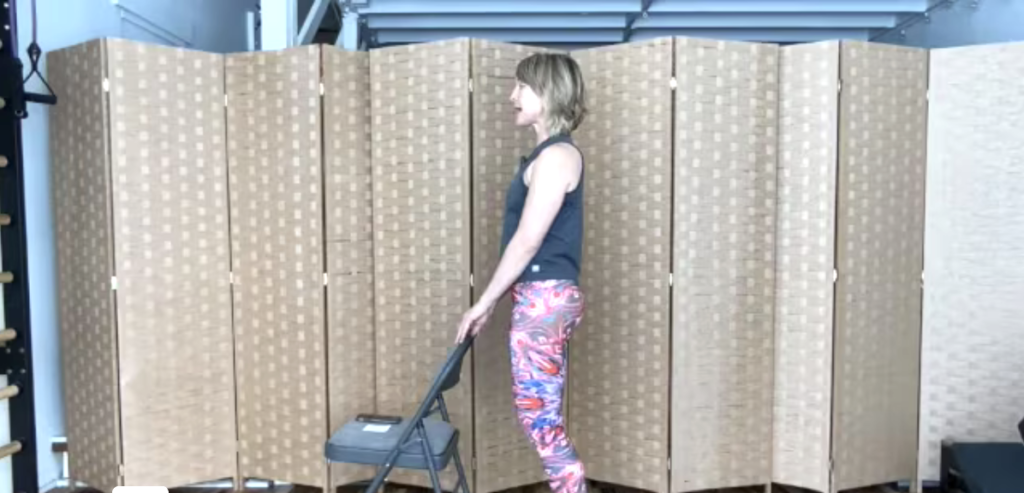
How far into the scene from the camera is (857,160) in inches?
109

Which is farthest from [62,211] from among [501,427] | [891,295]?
[891,295]

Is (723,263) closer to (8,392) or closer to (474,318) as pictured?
(474,318)

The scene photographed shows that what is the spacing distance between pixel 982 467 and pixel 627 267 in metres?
1.35

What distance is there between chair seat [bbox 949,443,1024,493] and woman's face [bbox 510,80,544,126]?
182 centimetres

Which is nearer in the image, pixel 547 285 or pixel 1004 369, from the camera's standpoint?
pixel 547 285

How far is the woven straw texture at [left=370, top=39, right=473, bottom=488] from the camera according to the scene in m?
2.75

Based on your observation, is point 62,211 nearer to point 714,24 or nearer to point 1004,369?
point 1004,369

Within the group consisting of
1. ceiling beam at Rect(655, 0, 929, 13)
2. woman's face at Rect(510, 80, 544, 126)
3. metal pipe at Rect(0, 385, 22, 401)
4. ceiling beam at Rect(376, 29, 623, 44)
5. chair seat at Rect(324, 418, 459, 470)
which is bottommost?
chair seat at Rect(324, 418, 459, 470)

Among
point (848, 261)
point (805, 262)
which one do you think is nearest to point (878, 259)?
point (848, 261)

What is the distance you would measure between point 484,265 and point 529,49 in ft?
2.77

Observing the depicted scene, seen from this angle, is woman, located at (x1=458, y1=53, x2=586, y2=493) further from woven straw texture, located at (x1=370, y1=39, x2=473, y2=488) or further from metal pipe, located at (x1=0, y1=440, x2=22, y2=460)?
metal pipe, located at (x1=0, y1=440, x2=22, y2=460)

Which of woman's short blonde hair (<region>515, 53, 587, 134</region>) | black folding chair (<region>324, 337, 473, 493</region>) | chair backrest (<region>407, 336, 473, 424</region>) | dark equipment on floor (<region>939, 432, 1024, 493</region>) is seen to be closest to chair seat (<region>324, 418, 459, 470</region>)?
black folding chair (<region>324, 337, 473, 493</region>)

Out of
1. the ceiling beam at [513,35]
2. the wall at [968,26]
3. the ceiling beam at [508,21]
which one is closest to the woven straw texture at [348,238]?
the ceiling beam at [508,21]

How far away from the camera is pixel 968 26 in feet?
13.5
